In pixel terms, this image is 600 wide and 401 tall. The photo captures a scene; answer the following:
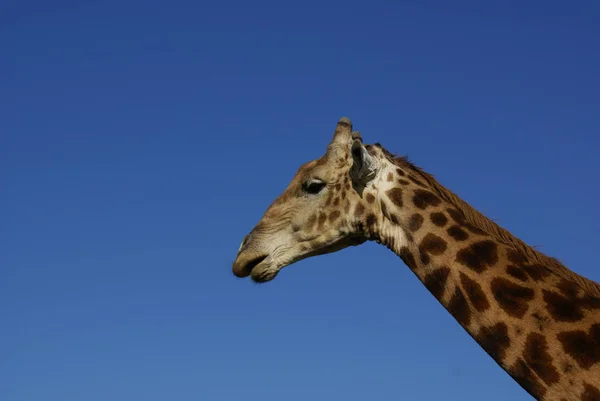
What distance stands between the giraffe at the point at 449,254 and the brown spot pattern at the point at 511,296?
0.01 meters

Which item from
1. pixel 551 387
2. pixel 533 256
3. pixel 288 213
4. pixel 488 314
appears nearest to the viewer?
pixel 551 387

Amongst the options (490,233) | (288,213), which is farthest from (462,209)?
(288,213)

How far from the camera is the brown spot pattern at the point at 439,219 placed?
37.8 feet

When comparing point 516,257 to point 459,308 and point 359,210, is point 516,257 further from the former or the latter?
point 359,210

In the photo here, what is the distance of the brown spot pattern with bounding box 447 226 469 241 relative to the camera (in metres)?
11.3

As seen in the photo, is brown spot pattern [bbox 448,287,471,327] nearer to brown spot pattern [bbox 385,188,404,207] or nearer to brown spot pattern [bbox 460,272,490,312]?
brown spot pattern [bbox 460,272,490,312]

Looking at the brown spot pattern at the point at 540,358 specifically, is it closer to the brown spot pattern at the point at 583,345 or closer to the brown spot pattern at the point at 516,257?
the brown spot pattern at the point at 583,345

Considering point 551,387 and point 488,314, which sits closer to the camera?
point 551,387

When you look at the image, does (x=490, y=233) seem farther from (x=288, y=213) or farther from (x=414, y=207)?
(x=288, y=213)

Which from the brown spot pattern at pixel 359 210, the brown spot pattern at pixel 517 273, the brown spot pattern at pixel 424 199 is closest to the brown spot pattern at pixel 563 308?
the brown spot pattern at pixel 517 273

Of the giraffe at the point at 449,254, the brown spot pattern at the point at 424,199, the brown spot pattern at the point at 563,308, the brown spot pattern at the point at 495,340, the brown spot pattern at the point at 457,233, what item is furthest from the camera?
the brown spot pattern at the point at 424,199

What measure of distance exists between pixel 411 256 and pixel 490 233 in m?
1.06

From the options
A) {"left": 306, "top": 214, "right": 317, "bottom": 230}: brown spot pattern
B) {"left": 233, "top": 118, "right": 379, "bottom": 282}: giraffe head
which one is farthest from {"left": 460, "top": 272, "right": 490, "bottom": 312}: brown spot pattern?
{"left": 306, "top": 214, "right": 317, "bottom": 230}: brown spot pattern

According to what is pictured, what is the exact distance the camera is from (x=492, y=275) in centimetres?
1064
